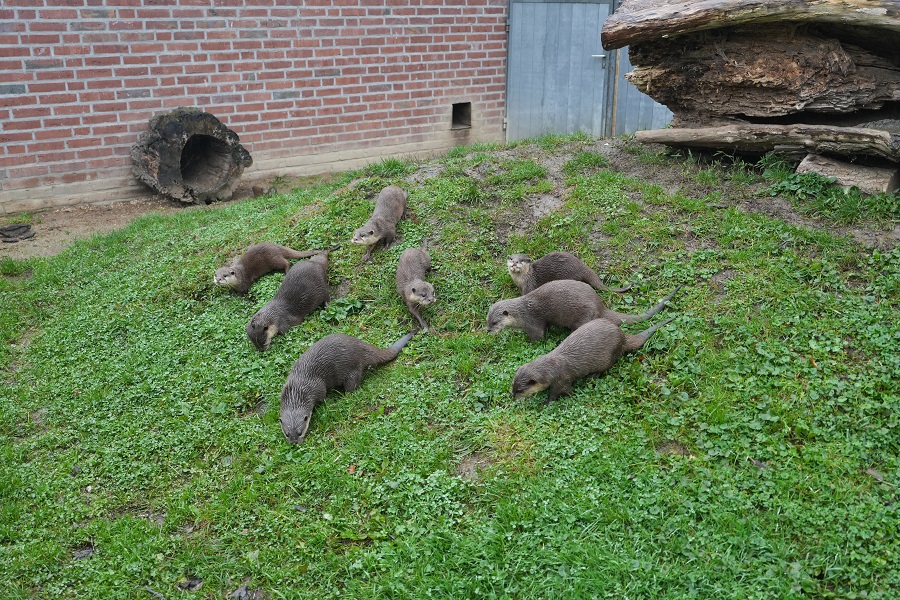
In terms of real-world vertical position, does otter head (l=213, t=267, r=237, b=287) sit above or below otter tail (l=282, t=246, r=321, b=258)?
below

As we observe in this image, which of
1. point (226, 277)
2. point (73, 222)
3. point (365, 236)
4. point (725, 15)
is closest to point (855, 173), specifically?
point (725, 15)

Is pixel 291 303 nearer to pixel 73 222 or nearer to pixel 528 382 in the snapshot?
pixel 528 382

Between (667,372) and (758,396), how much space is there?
0.53m

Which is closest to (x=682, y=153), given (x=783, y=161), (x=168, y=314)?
(x=783, y=161)

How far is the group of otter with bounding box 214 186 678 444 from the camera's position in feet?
14.2

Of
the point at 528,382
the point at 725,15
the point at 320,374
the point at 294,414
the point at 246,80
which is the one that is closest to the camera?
Result: the point at 528,382

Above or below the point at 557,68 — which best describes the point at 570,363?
below

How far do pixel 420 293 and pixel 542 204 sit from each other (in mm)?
1685

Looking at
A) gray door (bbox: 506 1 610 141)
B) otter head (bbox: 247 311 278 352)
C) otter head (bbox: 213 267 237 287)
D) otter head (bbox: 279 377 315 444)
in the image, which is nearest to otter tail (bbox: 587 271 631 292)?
otter head (bbox: 279 377 315 444)

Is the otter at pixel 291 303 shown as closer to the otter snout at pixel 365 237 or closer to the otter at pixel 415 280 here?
the otter snout at pixel 365 237

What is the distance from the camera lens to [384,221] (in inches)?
255

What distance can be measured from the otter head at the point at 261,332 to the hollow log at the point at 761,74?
4.05 metres

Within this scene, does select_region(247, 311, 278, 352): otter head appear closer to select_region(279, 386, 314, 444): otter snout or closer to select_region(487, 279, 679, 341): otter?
select_region(279, 386, 314, 444): otter snout

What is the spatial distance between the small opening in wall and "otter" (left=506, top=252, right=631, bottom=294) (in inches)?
276
